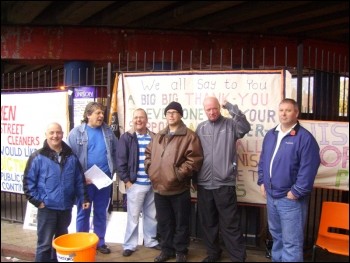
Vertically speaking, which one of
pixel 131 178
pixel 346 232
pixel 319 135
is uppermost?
pixel 319 135

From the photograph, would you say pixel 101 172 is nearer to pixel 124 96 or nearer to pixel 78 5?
pixel 124 96

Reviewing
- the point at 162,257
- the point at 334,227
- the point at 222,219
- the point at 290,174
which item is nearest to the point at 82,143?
the point at 162,257

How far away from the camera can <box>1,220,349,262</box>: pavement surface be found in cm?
482

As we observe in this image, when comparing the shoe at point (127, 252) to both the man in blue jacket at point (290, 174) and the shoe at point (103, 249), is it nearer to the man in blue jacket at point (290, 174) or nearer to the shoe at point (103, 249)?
the shoe at point (103, 249)

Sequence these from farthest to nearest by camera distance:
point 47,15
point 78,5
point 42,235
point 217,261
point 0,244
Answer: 1. point 47,15
2. point 78,5
3. point 0,244
4. point 217,261
5. point 42,235

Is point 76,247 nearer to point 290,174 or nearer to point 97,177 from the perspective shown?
point 97,177

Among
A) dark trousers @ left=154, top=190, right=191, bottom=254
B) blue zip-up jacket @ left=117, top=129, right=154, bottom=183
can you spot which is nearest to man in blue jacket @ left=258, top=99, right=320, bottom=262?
dark trousers @ left=154, top=190, right=191, bottom=254

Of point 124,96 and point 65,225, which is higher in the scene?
point 124,96

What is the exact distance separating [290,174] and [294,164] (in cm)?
11

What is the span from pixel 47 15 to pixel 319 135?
21.0ft

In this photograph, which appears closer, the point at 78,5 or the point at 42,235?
the point at 42,235

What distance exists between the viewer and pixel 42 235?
4.30 m

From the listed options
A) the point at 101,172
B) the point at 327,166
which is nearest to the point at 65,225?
the point at 101,172

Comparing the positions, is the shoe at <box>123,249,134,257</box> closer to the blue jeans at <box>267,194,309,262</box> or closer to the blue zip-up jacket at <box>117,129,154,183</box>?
the blue zip-up jacket at <box>117,129,154,183</box>
